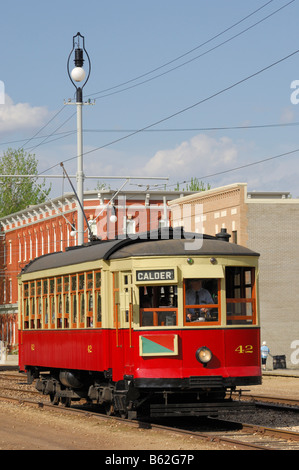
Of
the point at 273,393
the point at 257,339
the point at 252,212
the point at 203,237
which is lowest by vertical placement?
the point at 273,393

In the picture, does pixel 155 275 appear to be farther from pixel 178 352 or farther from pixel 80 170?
pixel 80 170

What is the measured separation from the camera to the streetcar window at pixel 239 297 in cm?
1755

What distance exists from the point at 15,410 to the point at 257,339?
6.99 metres

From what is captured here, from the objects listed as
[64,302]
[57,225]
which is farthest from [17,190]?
[64,302]

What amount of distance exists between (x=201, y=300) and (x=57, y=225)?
175ft

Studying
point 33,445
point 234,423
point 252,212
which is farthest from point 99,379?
point 252,212

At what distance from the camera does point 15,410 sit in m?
22.4

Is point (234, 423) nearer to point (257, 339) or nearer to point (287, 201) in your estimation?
point (257, 339)

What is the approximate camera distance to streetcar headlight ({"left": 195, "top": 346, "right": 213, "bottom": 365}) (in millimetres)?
17078

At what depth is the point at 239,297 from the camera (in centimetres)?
1767

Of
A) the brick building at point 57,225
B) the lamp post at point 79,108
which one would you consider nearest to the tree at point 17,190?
the brick building at point 57,225

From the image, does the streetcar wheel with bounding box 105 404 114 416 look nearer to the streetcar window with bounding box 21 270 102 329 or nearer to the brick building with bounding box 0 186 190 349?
the streetcar window with bounding box 21 270 102 329

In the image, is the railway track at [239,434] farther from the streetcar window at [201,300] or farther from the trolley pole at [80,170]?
the trolley pole at [80,170]

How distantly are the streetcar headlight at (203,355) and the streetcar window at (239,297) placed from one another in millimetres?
659
